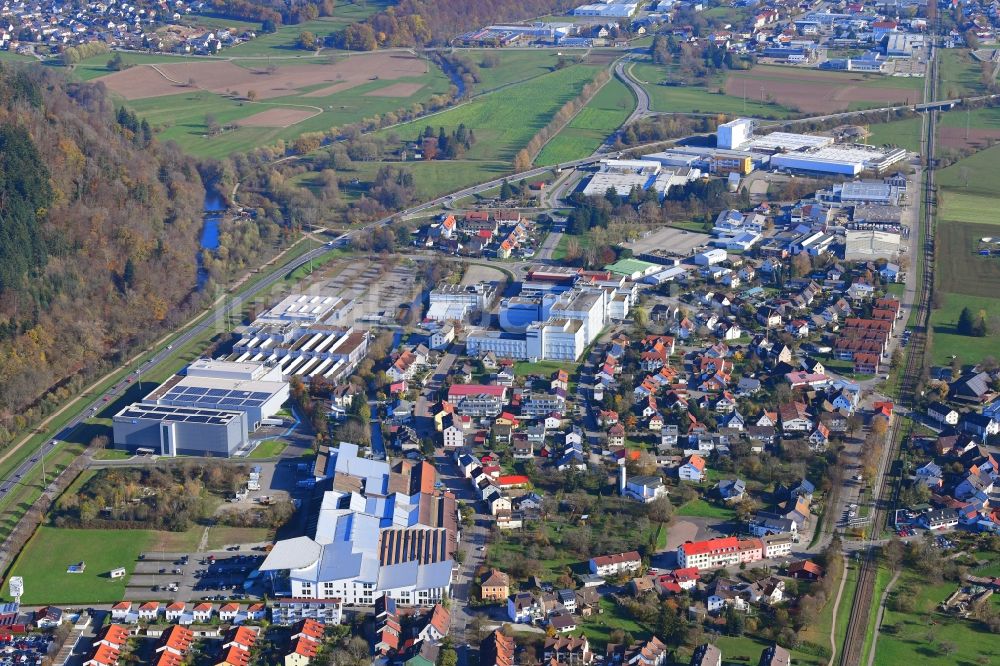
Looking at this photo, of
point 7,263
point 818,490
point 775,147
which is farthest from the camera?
point 775,147

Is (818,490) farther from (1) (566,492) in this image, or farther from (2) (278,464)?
(2) (278,464)

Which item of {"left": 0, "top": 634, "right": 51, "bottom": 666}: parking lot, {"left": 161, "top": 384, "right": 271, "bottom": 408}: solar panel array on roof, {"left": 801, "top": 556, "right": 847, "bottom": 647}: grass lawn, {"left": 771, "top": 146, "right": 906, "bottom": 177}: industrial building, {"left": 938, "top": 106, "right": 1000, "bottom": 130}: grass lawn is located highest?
{"left": 938, "top": 106, "right": 1000, "bottom": 130}: grass lawn

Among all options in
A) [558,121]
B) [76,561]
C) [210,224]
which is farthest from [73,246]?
[558,121]

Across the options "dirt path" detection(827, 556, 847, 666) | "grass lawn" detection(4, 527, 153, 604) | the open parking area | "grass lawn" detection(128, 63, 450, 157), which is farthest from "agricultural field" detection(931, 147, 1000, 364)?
"grass lawn" detection(128, 63, 450, 157)

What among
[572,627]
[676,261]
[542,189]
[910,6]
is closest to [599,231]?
[676,261]

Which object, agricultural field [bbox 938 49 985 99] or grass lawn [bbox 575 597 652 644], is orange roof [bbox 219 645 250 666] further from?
agricultural field [bbox 938 49 985 99]
